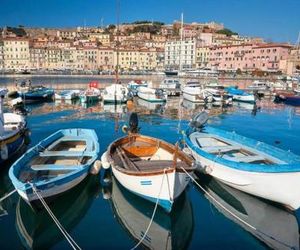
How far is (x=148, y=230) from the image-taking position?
27.5ft

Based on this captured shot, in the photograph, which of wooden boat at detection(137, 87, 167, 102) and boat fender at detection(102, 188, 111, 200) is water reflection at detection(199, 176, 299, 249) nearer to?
boat fender at detection(102, 188, 111, 200)

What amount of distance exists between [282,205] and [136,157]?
539cm

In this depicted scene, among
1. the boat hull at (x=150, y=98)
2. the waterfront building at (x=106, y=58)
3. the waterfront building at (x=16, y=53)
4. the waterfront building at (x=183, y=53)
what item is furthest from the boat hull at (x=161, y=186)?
the waterfront building at (x=16, y=53)

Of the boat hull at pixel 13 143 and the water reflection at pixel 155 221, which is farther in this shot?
the boat hull at pixel 13 143

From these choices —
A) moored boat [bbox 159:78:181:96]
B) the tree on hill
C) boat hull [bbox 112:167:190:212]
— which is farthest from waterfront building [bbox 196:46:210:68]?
boat hull [bbox 112:167:190:212]

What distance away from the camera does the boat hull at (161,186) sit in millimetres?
8203

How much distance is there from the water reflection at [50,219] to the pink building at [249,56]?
105 meters

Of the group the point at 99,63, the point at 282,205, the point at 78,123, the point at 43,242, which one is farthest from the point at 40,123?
the point at 99,63

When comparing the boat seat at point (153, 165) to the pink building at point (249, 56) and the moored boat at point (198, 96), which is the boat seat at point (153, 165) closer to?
the moored boat at point (198, 96)

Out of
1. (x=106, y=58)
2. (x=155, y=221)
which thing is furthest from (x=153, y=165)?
(x=106, y=58)

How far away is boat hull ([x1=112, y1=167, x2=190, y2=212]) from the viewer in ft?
26.9

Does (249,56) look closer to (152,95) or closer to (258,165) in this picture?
(152,95)

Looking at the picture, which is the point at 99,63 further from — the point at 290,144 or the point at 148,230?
the point at 148,230

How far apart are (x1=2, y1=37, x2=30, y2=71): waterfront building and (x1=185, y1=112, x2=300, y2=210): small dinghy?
408 feet
